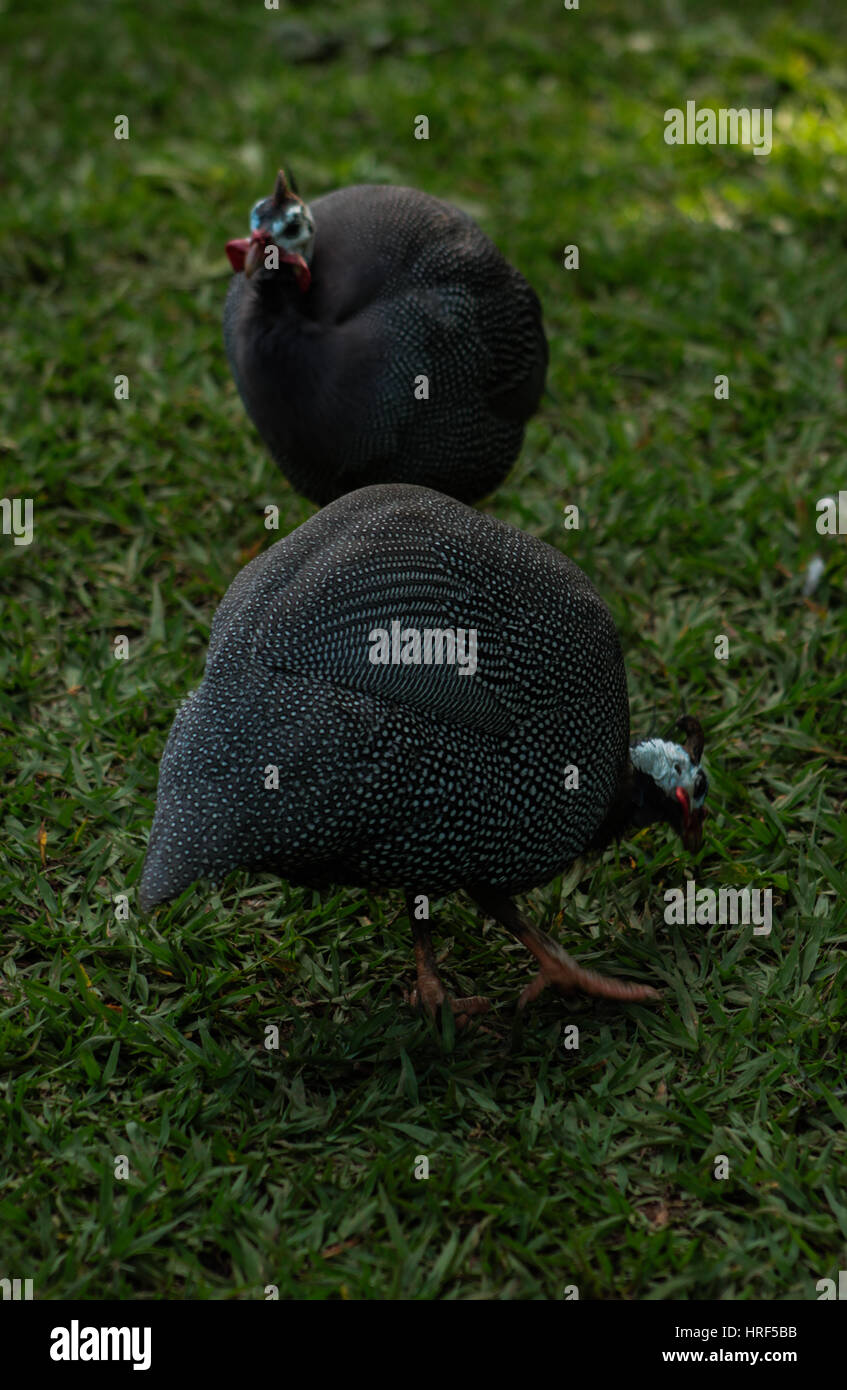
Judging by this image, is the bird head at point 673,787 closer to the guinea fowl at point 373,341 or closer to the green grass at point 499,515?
the green grass at point 499,515

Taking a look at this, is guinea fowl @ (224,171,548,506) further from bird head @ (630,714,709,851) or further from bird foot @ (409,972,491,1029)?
bird foot @ (409,972,491,1029)

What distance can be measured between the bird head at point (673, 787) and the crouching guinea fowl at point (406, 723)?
0.15 meters

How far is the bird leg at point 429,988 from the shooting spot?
3.26 meters

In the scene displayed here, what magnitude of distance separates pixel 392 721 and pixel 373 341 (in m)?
1.42

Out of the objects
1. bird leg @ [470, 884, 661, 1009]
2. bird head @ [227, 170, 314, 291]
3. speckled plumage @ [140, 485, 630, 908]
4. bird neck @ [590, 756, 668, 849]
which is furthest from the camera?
bird head @ [227, 170, 314, 291]

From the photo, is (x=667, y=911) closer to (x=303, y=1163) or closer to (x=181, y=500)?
(x=303, y=1163)

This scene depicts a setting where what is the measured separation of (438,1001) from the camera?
326 cm

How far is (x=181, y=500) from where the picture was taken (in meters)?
4.75

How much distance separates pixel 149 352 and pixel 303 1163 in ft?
11.3

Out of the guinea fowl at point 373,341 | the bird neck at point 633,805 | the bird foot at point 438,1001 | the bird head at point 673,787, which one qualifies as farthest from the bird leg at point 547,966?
the guinea fowl at point 373,341

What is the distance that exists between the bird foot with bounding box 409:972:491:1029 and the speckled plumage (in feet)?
1.00

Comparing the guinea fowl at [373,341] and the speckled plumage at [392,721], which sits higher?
the guinea fowl at [373,341]

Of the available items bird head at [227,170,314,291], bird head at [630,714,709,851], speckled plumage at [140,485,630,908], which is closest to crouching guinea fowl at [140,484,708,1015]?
speckled plumage at [140,485,630,908]

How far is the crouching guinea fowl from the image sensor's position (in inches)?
112
